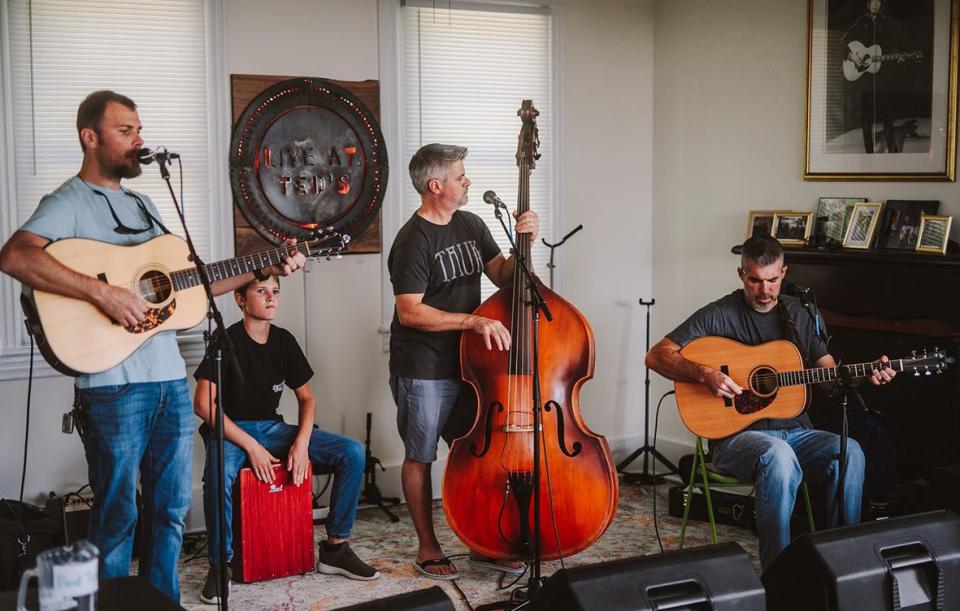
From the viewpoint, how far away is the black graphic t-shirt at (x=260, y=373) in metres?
3.92

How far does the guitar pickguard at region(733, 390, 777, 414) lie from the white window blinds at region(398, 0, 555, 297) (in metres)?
1.77

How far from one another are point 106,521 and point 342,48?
2431 millimetres

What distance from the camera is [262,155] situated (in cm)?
449

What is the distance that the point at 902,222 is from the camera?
4.21 m

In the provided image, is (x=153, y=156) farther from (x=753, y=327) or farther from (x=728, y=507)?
(x=728, y=507)

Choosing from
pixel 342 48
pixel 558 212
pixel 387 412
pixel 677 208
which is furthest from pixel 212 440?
pixel 677 208

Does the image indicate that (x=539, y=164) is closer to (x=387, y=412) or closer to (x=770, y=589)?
(x=387, y=412)

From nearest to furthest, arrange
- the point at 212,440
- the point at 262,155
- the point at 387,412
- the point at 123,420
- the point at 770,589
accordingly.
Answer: the point at 770,589 < the point at 123,420 < the point at 212,440 < the point at 262,155 < the point at 387,412

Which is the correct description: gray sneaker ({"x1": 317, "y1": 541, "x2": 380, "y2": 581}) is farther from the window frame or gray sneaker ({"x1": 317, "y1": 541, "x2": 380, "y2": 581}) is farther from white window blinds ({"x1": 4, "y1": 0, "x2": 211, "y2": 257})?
white window blinds ({"x1": 4, "y1": 0, "x2": 211, "y2": 257})

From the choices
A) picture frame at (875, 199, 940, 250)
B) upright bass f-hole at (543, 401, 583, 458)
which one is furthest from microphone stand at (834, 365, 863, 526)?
picture frame at (875, 199, 940, 250)

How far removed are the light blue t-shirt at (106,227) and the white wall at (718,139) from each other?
2.90 meters

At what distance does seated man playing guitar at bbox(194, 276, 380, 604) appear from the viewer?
3863 millimetres

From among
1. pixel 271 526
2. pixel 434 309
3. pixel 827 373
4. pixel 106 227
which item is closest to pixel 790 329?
pixel 827 373

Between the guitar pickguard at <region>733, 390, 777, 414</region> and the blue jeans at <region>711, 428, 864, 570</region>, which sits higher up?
the guitar pickguard at <region>733, 390, 777, 414</region>
